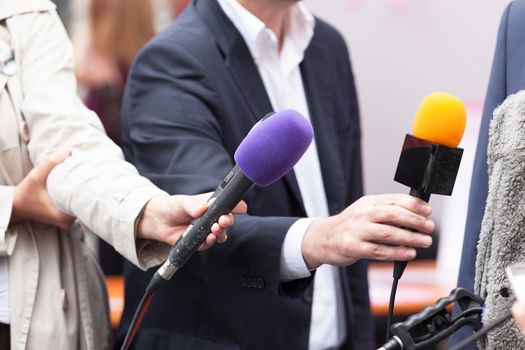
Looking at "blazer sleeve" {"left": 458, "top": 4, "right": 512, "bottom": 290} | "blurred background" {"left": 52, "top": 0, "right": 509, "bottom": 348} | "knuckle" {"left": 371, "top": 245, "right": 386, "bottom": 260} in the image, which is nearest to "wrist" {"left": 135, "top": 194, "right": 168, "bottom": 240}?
"knuckle" {"left": 371, "top": 245, "right": 386, "bottom": 260}

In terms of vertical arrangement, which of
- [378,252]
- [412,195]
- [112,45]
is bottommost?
[112,45]

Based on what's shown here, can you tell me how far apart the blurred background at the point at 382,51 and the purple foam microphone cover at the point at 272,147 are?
7.68 feet

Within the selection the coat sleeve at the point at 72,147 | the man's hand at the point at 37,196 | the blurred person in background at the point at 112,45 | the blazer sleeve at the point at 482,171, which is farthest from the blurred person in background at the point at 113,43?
the blazer sleeve at the point at 482,171

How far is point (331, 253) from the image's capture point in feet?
4.82

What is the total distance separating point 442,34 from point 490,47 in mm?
198

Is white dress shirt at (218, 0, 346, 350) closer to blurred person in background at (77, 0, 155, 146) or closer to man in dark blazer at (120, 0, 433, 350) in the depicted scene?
man in dark blazer at (120, 0, 433, 350)

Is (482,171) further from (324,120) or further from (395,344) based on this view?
(324,120)

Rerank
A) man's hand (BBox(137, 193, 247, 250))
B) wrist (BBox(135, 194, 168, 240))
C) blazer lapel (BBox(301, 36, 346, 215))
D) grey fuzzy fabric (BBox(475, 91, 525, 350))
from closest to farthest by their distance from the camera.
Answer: grey fuzzy fabric (BBox(475, 91, 525, 350)), man's hand (BBox(137, 193, 247, 250)), wrist (BBox(135, 194, 168, 240)), blazer lapel (BBox(301, 36, 346, 215))

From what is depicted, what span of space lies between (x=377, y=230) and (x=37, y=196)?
64 cm

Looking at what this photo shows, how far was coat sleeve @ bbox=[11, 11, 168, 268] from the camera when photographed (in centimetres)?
157

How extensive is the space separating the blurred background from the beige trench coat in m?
1.85

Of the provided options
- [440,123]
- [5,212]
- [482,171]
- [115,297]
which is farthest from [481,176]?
[115,297]

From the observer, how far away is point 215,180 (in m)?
1.71

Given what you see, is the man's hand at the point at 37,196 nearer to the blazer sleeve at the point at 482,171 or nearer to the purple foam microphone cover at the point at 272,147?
the purple foam microphone cover at the point at 272,147
